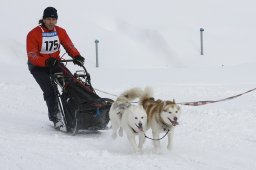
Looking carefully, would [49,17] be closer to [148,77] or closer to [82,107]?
[82,107]

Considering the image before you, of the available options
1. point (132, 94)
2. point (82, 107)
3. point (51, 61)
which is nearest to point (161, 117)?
point (132, 94)

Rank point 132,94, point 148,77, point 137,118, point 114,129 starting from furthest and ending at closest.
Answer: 1. point 148,77
2. point 114,129
3. point 132,94
4. point 137,118

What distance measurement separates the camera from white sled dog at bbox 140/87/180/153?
5059 millimetres

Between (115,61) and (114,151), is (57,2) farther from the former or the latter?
(114,151)

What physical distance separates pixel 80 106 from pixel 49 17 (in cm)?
111

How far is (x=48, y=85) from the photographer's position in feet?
21.0

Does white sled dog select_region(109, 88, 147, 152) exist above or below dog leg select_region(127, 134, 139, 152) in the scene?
above

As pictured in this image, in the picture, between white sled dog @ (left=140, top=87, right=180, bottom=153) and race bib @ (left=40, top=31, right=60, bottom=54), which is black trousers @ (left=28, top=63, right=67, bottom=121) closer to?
race bib @ (left=40, top=31, right=60, bottom=54)

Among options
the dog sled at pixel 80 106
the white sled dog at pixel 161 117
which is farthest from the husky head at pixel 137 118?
Result: the dog sled at pixel 80 106

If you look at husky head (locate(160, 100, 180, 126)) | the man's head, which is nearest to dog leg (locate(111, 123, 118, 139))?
husky head (locate(160, 100, 180, 126))

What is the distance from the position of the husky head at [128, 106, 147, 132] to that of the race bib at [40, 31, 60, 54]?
1752 mm

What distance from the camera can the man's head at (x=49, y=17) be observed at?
6211mm

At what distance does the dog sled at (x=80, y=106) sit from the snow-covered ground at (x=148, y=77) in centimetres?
16

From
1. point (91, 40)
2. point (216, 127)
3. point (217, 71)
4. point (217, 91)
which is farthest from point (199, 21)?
point (216, 127)
